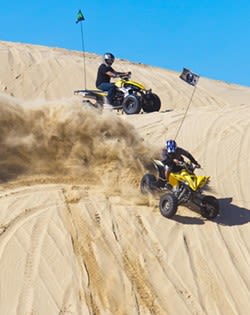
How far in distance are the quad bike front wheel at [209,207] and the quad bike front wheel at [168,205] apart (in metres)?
0.56

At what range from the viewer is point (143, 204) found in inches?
474

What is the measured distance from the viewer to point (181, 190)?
11.7 meters

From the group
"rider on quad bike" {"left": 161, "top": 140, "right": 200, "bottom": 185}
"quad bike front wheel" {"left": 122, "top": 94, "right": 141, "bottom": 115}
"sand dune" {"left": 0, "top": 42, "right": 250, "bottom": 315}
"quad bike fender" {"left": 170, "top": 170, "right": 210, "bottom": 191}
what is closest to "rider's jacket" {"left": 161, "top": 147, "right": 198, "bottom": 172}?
"rider on quad bike" {"left": 161, "top": 140, "right": 200, "bottom": 185}

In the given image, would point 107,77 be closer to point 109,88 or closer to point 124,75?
point 109,88

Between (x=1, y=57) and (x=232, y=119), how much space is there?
11481 millimetres

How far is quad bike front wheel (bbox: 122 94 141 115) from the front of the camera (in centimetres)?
1730

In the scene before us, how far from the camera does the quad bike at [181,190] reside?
456 inches

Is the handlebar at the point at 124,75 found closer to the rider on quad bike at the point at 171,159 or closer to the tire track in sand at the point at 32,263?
the rider on quad bike at the point at 171,159

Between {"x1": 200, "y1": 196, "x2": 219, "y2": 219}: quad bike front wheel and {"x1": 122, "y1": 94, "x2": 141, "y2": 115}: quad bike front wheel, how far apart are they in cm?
577

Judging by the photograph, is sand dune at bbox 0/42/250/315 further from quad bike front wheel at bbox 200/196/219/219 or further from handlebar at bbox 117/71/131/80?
handlebar at bbox 117/71/131/80

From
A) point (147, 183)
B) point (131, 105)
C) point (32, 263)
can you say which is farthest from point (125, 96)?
point (32, 263)

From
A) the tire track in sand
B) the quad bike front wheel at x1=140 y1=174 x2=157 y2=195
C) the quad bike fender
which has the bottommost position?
the tire track in sand

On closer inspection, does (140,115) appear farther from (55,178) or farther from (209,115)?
(55,178)

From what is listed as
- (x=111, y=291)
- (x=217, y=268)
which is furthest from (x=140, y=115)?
(x=111, y=291)
